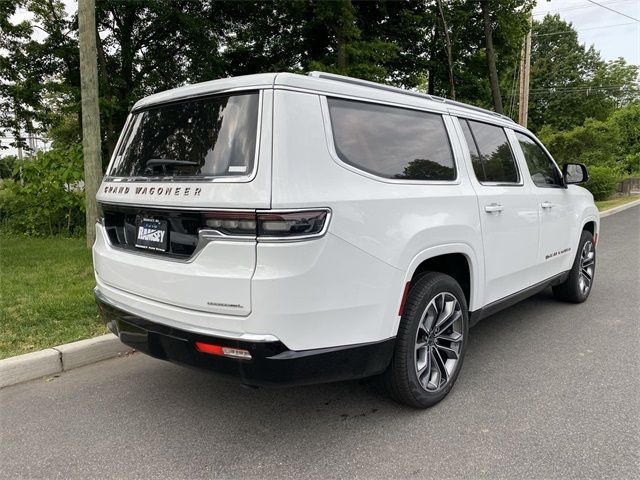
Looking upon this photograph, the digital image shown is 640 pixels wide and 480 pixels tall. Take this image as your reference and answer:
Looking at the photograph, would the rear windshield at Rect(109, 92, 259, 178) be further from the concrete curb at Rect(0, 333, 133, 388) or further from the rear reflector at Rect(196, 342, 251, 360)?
the concrete curb at Rect(0, 333, 133, 388)

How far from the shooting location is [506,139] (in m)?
4.17

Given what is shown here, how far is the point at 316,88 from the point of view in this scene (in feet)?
8.33

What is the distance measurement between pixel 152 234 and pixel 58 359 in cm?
176

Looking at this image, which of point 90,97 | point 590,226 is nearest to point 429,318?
point 590,226

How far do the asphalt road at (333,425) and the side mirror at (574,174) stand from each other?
1722 millimetres

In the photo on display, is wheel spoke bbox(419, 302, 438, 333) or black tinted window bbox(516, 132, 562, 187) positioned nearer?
wheel spoke bbox(419, 302, 438, 333)

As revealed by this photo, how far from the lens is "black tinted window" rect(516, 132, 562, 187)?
174 inches

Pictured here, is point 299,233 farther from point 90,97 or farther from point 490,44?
point 490,44

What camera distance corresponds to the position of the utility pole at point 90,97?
19.3ft

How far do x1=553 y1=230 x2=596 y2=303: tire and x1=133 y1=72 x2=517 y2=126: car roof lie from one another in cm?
274

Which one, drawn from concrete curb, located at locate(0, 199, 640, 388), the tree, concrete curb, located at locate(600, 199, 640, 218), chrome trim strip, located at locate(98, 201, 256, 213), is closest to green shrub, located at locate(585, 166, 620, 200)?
concrete curb, located at locate(600, 199, 640, 218)

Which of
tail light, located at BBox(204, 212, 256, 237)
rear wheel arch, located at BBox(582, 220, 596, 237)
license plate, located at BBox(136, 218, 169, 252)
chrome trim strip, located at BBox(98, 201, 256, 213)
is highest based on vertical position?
chrome trim strip, located at BBox(98, 201, 256, 213)

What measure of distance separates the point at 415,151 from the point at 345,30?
29.7 feet

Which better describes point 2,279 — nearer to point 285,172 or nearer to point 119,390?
point 119,390
